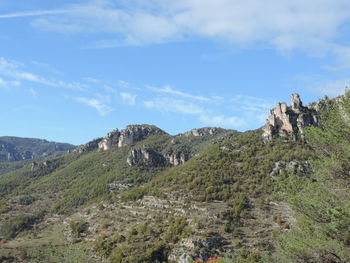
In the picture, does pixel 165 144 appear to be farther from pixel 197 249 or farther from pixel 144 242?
pixel 197 249

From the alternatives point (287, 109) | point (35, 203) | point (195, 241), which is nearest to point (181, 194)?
point (195, 241)

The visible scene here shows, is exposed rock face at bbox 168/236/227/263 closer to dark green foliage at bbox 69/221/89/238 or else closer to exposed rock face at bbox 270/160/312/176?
exposed rock face at bbox 270/160/312/176

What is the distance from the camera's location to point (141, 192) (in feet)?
288

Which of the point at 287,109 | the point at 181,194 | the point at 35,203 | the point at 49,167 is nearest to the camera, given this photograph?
the point at 181,194

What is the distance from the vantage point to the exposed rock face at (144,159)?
142500 millimetres

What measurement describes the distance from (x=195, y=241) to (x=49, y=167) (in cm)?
14758

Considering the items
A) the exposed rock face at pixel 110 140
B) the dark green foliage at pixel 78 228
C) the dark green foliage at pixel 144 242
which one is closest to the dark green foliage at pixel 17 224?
the dark green foliage at pixel 78 228

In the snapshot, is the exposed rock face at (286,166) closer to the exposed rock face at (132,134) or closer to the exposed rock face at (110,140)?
the exposed rock face at (132,134)

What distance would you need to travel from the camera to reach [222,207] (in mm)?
65688

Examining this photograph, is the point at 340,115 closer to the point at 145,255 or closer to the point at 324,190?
the point at 324,190

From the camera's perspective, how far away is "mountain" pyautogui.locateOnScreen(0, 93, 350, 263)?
18.1 metres

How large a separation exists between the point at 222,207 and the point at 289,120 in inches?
1751

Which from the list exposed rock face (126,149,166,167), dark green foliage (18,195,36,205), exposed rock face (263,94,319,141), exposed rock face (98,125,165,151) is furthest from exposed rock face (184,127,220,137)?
dark green foliage (18,195,36,205)

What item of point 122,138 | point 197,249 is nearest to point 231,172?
point 197,249
